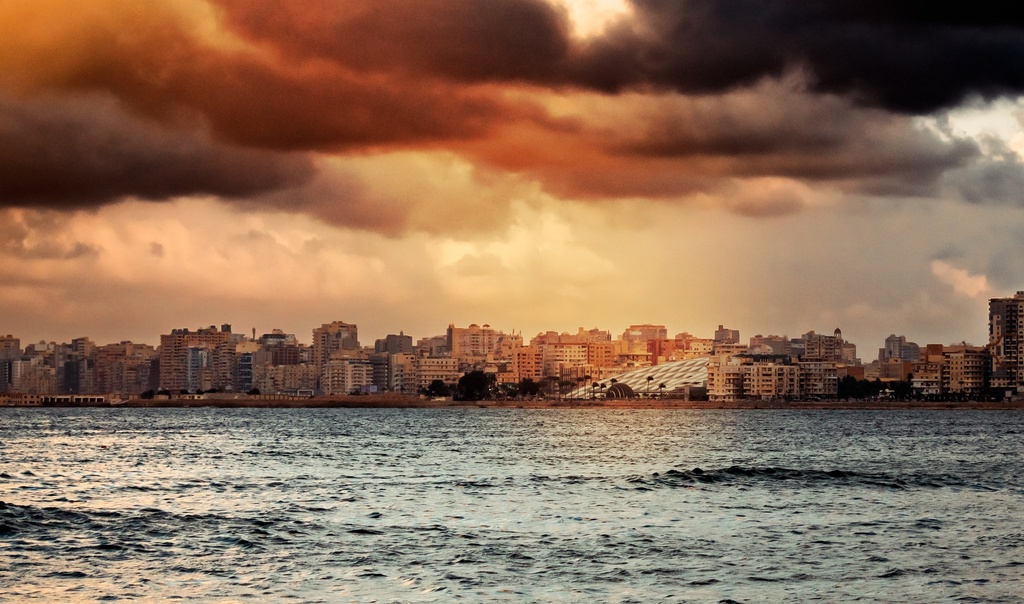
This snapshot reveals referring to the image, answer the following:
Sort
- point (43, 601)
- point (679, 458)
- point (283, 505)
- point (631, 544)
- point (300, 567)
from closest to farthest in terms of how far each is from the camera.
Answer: point (43, 601)
point (300, 567)
point (631, 544)
point (283, 505)
point (679, 458)

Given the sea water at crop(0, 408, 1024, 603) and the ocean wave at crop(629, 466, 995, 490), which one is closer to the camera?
the sea water at crop(0, 408, 1024, 603)

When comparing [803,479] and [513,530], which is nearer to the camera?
[513,530]

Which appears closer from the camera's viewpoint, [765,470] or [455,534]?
[455,534]

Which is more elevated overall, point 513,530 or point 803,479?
point 513,530

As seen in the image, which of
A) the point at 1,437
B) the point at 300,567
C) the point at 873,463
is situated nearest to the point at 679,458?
the point at 873,463

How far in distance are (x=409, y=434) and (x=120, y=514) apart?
292 feet

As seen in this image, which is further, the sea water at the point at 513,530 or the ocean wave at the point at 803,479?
the ocean wave at the point at 803,479

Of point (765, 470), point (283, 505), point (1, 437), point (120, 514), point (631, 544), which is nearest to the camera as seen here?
point (631, 544)

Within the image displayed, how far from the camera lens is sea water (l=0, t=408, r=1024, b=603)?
29.9 meters

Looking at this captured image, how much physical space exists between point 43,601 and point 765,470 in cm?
4494

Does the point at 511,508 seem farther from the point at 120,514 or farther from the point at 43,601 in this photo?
the point at 43,601

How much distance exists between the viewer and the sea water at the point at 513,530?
98.1 feet

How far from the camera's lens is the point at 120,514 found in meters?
Result: 45.7

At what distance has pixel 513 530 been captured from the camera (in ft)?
132
